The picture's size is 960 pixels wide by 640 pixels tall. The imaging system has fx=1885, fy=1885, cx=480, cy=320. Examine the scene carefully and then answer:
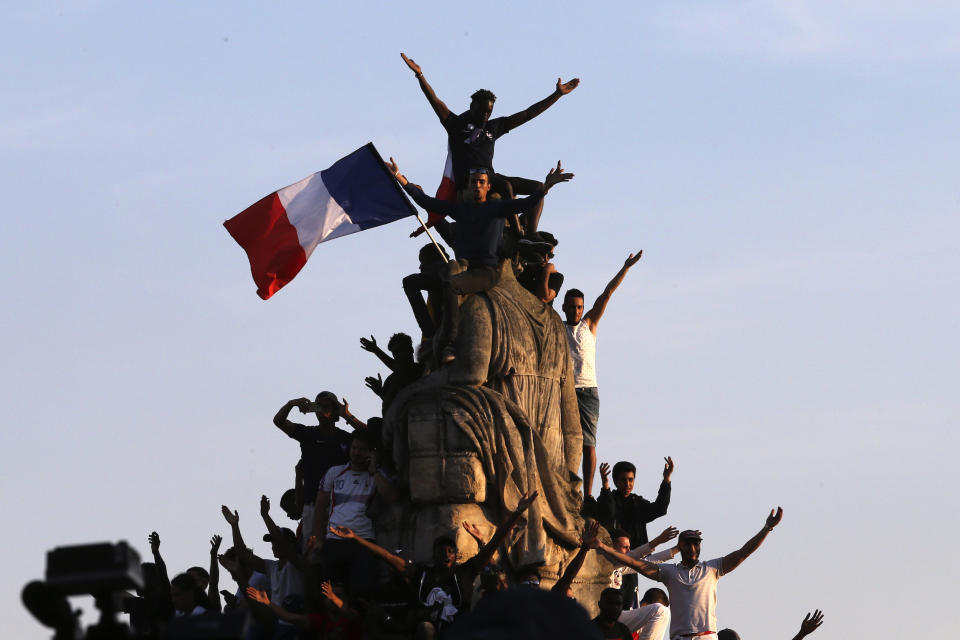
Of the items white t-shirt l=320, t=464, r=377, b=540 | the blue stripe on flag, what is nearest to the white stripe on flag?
the blue stripe on flag

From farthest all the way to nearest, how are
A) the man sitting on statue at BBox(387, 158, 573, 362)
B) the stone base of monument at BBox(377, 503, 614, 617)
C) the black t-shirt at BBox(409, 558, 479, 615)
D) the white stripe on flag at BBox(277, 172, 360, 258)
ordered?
1. the white stripe on flag at BBox(277, 172, 360, 258)
2. the man sitting on statue at BBox(387, 158, 573, 362)
3. the stone base of monument at BBox(377, 503, 614, 617)
4. the black t-shirt at BBox(409, 558, 479, 615)

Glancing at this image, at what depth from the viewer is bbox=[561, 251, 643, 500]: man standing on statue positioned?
21984 millimetres

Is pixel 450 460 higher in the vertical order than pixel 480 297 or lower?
lower

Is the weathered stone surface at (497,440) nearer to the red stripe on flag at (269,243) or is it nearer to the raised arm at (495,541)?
the raised arm at (495,541)

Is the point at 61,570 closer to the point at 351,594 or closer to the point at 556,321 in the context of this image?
the point at 351,594

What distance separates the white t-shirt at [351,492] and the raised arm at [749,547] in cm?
363

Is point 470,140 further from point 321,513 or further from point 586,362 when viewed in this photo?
point 321,513

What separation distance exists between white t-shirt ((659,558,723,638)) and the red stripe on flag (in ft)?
24.0

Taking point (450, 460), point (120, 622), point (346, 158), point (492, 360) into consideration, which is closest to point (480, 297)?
point (492, 360)

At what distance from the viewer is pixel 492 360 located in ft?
66.2

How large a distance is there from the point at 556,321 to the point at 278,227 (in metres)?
4.10

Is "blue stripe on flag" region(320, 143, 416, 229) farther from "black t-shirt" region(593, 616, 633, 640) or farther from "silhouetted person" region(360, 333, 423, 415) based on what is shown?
"black t-shirt" region(593, 616, 633, 640)

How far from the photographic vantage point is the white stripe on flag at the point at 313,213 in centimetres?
2286

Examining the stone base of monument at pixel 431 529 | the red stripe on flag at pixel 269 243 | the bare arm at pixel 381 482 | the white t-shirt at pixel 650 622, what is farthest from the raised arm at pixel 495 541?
the red stripe on flag at pixel 269 243
